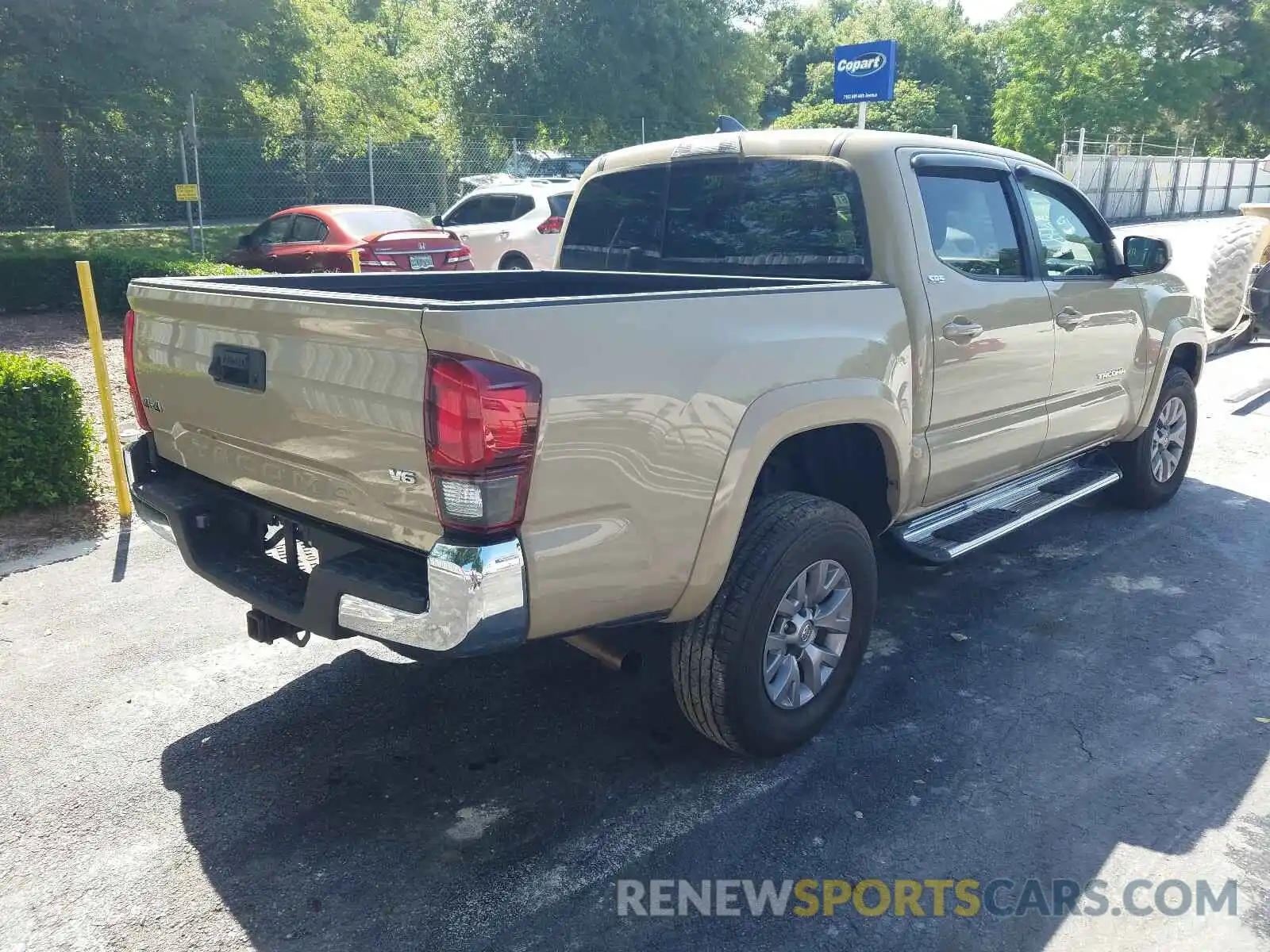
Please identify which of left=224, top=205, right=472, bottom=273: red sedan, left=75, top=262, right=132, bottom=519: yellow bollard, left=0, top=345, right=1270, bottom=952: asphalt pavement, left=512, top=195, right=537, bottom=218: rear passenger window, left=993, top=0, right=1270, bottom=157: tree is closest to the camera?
left=0, top=345, right=1270, bottom=952: asphalt pavement

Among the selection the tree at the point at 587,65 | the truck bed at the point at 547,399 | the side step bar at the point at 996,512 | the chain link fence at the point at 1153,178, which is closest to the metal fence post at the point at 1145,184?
the chain link fence at the point at 1153,178

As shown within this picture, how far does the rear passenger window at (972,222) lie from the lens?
4.00 meters

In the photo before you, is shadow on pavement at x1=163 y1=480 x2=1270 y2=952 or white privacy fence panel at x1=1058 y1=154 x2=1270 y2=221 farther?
white privacy fence panel at x1=1058 y1=154 x2=1270 y2=221

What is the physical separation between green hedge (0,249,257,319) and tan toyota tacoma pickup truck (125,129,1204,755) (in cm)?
967

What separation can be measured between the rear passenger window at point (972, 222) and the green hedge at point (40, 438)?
183 inches

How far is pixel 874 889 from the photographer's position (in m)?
2.84

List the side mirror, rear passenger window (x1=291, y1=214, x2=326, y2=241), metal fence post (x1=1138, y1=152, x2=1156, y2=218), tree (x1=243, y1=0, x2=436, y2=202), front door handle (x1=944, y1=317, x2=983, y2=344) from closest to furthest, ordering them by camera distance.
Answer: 1. front door handle (x1=944, y1=317, x2=983, y2=344)
2. the side mirror
3. rear passenger window (x1=291, y1=214, x2=326, y2=241)
4. tree (x1=243, y1=0, x2=436, y2=202)
5. metal fence post (x1=1138, y1=152, x2=1156, y2=218)

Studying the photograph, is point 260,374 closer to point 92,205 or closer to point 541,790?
point 541,790

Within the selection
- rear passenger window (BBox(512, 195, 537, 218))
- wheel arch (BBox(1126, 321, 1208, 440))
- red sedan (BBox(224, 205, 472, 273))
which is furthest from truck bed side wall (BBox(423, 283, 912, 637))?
rear passenger window (BBox(512, 195, 537, 218))

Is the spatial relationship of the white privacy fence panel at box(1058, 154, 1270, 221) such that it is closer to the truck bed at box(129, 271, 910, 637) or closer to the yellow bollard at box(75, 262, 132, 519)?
the yellow bollard at box(75, 262, 132, 519)

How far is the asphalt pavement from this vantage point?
272 centimetres

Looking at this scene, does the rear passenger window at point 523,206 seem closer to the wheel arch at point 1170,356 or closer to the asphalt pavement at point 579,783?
the wheel arch at point 1170,356

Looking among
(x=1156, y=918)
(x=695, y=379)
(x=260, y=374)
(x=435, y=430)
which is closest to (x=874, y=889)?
(x=1156, y=918)

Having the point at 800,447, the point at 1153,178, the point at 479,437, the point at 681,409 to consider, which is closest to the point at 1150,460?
the point at 800,447
